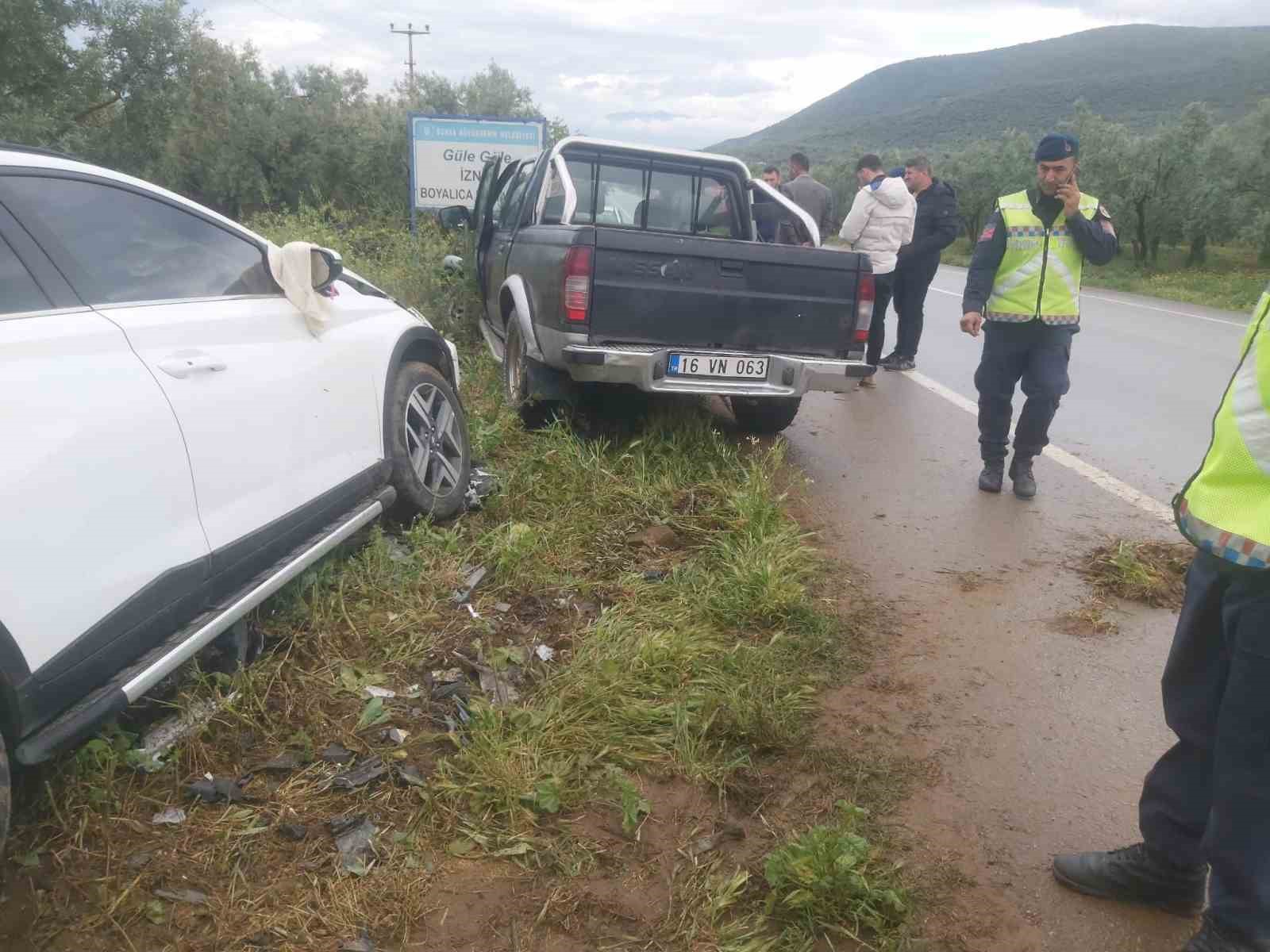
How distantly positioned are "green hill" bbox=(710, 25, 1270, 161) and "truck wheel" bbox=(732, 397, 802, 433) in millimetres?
63221

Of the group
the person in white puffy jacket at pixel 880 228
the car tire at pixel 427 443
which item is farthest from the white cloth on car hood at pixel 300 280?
Answer: the person in white puffy jacket at pixel 880 228

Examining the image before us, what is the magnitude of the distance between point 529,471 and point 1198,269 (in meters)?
26.3

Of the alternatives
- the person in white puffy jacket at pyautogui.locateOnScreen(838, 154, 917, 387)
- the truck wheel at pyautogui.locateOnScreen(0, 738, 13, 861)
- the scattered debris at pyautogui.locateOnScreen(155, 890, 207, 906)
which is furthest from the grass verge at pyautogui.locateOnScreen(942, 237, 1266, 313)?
the truck wheel at pyautogui.locateOnScreen(0, 738, 13, 861)

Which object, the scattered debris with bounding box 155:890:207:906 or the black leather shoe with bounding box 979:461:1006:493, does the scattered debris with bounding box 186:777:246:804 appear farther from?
the black leather shoe with bounding box 979:461:1006:493

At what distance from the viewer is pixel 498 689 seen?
11.1 ft

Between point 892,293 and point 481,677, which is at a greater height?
point 892,293

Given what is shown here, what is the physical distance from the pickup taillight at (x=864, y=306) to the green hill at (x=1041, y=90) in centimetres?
6400

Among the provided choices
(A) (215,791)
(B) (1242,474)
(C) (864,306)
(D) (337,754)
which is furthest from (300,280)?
(C) (864,306)

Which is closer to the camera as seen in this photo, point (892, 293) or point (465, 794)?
point (465, 794)

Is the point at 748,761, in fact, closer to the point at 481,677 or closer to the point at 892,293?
the point at 481,677

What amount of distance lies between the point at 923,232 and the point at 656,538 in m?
5.38

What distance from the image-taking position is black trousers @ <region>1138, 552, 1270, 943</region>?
2086 mm

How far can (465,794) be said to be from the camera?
112 inches

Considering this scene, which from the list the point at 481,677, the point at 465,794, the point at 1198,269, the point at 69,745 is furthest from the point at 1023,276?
the point at 1198,269
